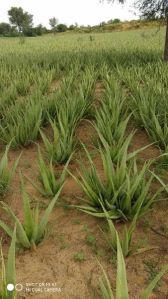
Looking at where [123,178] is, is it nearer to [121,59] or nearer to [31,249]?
[31,249]

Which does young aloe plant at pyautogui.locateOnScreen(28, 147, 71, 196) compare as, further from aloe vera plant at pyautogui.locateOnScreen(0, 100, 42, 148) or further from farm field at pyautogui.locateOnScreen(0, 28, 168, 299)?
aloe vera plant at pyautogui.locateOnScreen(0, 100, 42, 148)

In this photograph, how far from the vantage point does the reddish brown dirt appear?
1729 mm

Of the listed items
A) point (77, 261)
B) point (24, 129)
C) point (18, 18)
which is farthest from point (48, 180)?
point (18, 18)

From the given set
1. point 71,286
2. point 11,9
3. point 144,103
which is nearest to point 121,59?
point 144,103

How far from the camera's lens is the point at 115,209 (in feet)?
6.90

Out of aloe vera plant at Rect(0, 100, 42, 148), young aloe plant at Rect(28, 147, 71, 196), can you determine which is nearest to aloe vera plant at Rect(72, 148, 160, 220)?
young aloe plant at Rect(28, 147, 71, 196)

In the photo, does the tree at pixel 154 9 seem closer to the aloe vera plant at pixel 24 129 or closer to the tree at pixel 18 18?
the aloe vera plant at pixel 24 129

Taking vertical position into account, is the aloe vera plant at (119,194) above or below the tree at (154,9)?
below

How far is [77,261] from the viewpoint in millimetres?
1905

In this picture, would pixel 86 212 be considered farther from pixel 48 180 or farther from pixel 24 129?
pixel 24 129

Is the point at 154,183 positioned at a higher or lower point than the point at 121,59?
lower

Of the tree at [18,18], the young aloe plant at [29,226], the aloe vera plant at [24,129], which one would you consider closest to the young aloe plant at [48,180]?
the young aloe plant at [29,226]

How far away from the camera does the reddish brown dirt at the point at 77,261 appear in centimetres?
173

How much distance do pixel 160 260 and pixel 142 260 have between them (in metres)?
0.10
